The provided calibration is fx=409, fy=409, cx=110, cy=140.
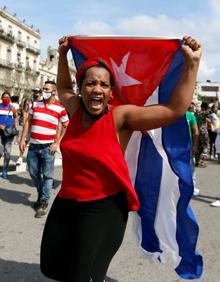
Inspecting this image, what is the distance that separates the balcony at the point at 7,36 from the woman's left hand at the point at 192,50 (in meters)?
61.9

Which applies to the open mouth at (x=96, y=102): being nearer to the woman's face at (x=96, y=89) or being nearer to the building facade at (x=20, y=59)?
the woman's face at (x=96, y=89)

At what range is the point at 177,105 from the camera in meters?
2.42

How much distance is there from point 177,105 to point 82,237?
0.97m

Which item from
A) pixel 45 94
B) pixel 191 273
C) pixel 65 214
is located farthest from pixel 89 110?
pixel 45 94

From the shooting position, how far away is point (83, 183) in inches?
98.1

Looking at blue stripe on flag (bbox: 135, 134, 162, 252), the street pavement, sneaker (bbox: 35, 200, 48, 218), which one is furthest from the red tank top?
sneaker (bbox: 35, 200, 48, 218)

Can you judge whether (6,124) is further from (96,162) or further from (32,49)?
(32,49)

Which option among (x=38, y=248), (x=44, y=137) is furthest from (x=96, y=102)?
(x=44, y=137)

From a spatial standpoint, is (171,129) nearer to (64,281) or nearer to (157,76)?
(157,76)

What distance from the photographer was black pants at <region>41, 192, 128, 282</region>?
2.46 metres

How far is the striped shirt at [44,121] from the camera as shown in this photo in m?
6.13

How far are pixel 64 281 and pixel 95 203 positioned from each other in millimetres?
560

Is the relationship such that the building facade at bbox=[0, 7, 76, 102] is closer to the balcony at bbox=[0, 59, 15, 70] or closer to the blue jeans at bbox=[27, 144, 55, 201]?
the balcony at bbox=[0, 59, 15, 70]

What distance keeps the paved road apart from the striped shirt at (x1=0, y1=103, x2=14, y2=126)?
1.79m
